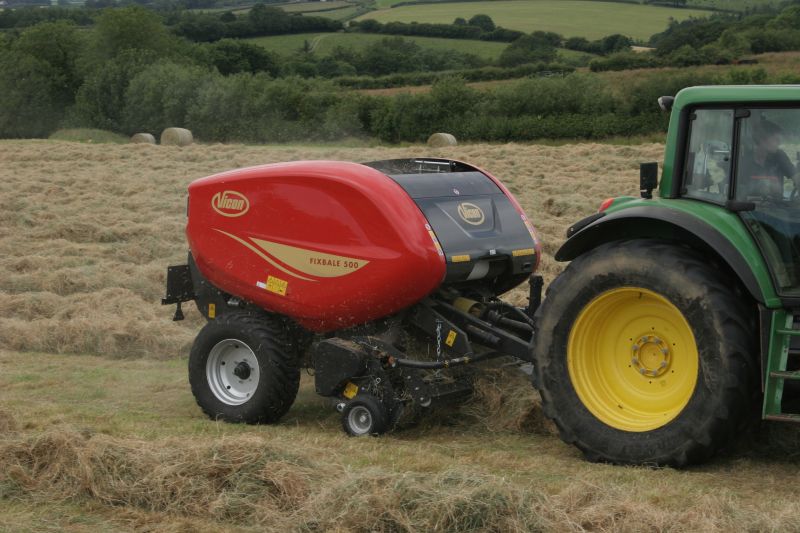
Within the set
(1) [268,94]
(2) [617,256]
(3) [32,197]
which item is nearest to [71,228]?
(3) [32,197]

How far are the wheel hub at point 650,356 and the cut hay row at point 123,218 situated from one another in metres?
3.29

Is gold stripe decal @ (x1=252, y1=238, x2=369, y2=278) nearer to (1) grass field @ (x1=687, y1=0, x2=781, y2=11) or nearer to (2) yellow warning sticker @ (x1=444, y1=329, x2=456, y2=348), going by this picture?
(2) yellow warning sticker @ (x1=444, y1=329, x2=456, y2=348)

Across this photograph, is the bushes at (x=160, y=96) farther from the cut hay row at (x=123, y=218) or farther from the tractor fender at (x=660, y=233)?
the tractor fender at (x=660, y=233)

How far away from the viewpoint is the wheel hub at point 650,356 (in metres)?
5.24

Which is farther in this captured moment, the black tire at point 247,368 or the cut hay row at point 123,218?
the cut hay row at point 123,218

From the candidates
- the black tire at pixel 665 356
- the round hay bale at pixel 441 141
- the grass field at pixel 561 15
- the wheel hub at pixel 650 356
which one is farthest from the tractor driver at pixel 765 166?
the grass field at pixel 561 15

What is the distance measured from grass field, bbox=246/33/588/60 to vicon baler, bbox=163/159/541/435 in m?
43.8

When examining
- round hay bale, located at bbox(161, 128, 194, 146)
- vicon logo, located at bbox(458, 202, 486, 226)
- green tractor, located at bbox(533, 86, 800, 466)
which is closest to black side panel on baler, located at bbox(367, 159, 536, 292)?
vicon logo, located at bbox(458, 202, 486, 226)

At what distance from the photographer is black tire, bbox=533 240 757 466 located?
4.82 m

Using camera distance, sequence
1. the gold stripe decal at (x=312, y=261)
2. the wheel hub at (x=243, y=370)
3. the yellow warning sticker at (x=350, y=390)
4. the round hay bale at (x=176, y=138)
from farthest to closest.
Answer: the round hay bale at (x=176, y=138)
the wheel hub at (x=243, y=370)
the yellow warning sticker at (x=350, y=390)
the gold stripe decal at (x=312, y=261)

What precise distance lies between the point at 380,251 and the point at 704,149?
75.9 inches

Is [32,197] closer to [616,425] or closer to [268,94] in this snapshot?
[616,425]

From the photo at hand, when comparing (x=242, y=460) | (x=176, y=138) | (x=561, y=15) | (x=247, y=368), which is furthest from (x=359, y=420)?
(x=561, y=15)

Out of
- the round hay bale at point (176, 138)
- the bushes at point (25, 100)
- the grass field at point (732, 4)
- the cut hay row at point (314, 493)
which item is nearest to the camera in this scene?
the cut hay row at point (314, 493)
